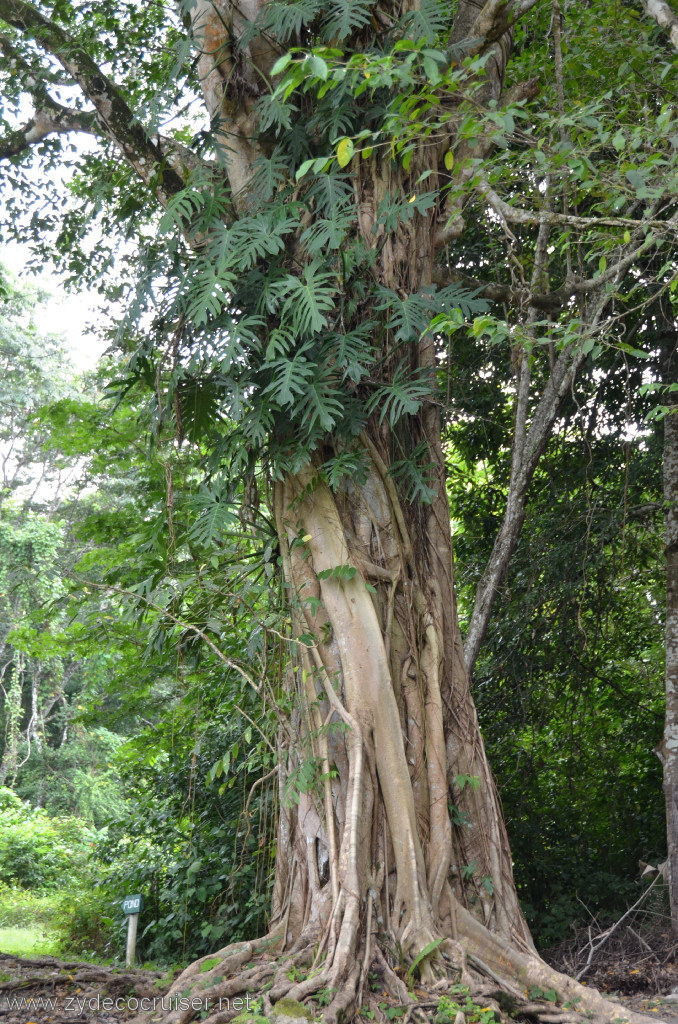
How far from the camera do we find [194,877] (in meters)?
5.32

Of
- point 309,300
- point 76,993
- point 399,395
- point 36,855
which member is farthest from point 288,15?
point 36,855

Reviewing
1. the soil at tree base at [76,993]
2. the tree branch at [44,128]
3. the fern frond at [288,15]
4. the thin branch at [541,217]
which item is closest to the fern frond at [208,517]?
the thin branch at [541,217]

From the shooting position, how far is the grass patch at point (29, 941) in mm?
7386

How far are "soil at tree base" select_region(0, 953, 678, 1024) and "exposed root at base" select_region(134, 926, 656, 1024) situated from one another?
0.18m

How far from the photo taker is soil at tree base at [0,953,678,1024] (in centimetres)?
327

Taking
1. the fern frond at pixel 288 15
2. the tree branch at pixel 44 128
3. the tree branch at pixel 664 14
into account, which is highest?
the tree branch at pixel 44 128

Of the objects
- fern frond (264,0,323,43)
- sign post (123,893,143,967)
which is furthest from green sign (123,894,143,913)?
fern frond (264,0,323,43)

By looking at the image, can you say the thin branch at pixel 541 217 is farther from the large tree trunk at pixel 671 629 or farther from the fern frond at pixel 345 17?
the large tree trunk at pixel 671 629

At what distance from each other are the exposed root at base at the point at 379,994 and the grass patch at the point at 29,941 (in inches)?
184

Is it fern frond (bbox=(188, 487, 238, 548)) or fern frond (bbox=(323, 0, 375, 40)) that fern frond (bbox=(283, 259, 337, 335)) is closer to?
fern frond (bbox=(188, 487, 238, 548))

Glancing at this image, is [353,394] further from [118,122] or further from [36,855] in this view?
[36,855]

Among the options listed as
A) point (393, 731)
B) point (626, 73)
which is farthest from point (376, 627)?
point (626, 73)

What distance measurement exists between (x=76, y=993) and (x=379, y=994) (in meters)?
1.47

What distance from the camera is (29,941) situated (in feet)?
29.7
